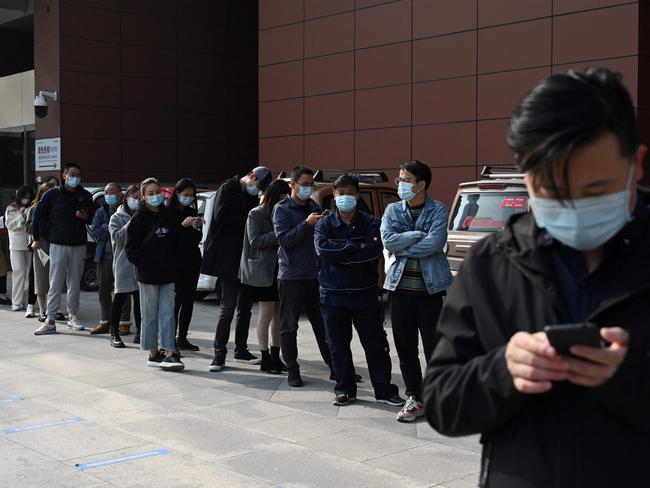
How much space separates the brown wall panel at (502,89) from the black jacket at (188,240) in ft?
24.0

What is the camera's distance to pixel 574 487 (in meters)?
2.01

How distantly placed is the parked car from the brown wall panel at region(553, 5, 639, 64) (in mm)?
4294

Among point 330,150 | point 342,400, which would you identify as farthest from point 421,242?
point 330,150

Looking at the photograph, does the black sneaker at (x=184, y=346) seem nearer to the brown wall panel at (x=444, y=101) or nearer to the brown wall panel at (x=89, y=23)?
the brown wall panel at (x=444, y=101)

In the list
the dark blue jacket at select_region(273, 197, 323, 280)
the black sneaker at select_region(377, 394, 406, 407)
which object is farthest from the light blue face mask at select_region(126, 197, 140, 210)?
the black sneaker at select_region(377, 394, 406, 407)

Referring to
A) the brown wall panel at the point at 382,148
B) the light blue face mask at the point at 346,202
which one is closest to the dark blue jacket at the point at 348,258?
the light blue face mask at the point at 346,202

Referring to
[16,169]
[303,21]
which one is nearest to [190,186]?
[303,21]

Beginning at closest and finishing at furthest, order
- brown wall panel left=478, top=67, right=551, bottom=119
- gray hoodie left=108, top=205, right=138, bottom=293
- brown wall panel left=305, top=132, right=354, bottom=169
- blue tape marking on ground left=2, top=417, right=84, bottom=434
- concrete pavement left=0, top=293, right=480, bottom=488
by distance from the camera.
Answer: concrete pavement left=0, top=293, right=480, bottom=488 → blue tape marking on ground left=2, top=417, right=84, bottom=434 → gray hoodie left=108, top=205, right=138, bottom=293 → brown wall panel left=478, top=67, right=551, bottom=119 → brown wall panel left=305, top=132, right=354, bottom=169

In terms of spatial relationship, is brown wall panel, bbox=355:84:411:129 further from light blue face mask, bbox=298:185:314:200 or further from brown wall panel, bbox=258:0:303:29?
light blue face mask, bbox=298:185:314:200

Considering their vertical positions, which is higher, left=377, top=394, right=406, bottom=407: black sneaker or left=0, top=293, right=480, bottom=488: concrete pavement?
left=377, top=394, right=406, bottom=407: black sneaker

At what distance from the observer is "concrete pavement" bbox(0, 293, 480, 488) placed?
5.63 m

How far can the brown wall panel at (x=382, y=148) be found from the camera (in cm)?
1816

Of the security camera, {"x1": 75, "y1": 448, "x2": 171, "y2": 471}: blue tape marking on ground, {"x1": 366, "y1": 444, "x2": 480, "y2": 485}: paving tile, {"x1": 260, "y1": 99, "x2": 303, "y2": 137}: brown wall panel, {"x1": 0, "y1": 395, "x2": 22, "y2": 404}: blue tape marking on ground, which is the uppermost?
the security camera

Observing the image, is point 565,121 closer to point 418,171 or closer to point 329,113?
point 418,171
